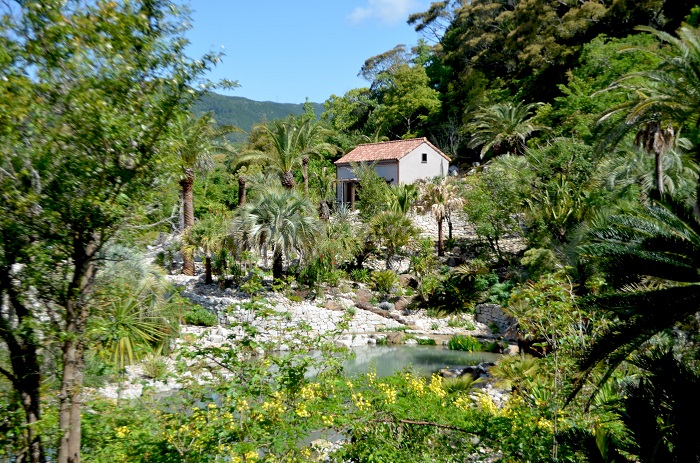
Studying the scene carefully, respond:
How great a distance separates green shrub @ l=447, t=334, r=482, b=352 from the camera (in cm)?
1709

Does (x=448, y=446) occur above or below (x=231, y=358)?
below

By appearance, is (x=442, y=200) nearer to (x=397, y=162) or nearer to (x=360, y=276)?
(x=360, y=276)

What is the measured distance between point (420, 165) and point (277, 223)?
16809mm

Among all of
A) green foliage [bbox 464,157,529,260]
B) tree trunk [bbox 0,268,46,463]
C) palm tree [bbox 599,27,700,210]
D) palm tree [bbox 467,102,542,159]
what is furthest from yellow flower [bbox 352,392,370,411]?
palm tree [bbox 467,102,542,159]

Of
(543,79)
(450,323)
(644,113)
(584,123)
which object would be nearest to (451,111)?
(543,79)

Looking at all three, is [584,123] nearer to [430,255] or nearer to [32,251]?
[430,255]

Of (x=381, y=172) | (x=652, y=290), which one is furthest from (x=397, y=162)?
(x=652, y=290)

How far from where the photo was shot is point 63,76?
4.08 m

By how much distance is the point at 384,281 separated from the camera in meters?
22.7

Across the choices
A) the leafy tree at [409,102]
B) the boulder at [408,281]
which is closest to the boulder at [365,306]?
the boulder at [408,281]

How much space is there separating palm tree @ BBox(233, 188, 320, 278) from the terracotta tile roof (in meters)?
13.0

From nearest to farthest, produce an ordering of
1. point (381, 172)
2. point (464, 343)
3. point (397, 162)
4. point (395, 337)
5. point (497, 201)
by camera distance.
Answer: point (464, 343)
point (395, 337)
point (497, 201)
point (397, 162)
point (381, 172)

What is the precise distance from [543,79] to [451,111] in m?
8.55

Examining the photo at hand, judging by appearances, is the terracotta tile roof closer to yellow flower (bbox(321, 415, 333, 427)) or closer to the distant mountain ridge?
yellow flower (bbox(321, 415, 333, 427))
